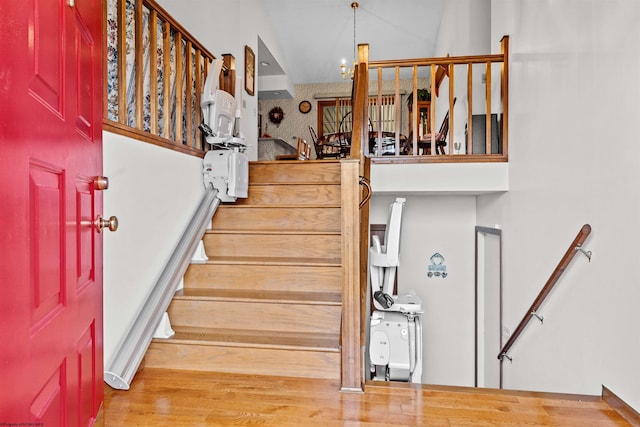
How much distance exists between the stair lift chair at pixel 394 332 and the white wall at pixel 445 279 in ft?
4.70

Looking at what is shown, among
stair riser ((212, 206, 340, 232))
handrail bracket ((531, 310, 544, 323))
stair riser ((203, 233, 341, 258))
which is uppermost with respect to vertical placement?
stair riser ((212, 206, 340, 232))

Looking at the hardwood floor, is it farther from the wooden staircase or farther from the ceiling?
the ceiling

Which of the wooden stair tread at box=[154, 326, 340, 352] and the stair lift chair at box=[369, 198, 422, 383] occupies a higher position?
the wooden stair tread at box=[154, 326, 340, 352]

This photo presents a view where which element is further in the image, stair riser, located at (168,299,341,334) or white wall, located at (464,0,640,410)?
stair riser, located at (168,299,341,334)

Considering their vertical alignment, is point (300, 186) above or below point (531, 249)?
above

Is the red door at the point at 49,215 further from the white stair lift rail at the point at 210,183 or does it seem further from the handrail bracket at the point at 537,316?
the handrail bracket at the point at 537,316

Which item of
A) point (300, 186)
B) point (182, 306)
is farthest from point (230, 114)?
point (182, 306)

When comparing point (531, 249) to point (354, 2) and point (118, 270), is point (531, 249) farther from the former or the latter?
point (354, 2)

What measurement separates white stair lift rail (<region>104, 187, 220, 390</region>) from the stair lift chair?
4.89 ft

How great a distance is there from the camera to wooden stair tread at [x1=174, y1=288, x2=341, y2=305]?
228 cm

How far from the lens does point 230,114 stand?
126 inches

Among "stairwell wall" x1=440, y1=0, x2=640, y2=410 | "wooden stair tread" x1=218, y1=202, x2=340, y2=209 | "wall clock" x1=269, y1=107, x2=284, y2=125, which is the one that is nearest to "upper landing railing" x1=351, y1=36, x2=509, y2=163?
"stairwell wall" x1=440, y1=0, x2=640, y2=410

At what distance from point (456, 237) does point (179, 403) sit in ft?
12.5

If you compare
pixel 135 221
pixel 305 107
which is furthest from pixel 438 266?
pixel 305 107
